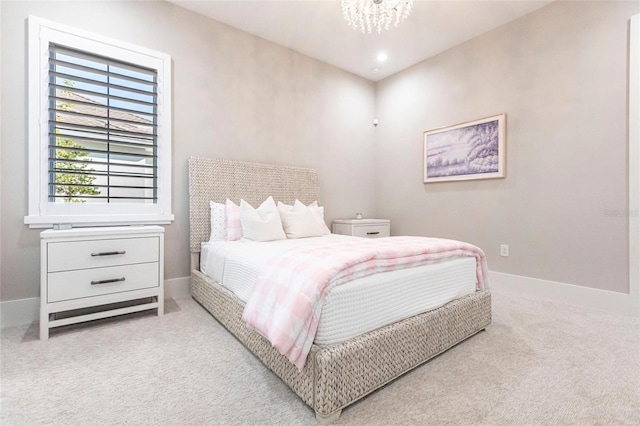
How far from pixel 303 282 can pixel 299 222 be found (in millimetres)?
1647

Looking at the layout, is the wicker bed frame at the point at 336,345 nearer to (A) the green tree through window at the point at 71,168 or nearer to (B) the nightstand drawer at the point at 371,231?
(A) the green tree through window at the point at 71,168

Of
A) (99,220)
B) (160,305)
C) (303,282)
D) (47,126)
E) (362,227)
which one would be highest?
(47,126)

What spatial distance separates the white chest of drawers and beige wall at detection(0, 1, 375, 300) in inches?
20.7

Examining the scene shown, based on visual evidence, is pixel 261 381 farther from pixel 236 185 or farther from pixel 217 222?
pixel 236 185

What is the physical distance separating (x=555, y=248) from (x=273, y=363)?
2.86 meters

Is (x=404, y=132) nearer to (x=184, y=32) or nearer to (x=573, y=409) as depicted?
(x=184, y=32)

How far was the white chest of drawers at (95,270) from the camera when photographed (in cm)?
195

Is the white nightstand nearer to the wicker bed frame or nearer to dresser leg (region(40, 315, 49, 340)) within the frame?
the wicker bed frame

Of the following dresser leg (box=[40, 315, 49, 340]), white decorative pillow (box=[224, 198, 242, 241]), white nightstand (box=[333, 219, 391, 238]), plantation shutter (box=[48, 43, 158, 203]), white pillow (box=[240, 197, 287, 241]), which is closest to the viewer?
dresser leg (box=[40, 315, 49, 340])

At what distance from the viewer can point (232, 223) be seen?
2795 millimetres

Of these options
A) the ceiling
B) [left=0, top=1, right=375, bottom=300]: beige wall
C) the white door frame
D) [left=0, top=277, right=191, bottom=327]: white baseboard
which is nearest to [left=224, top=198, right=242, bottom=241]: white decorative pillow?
[left=0, top=1, right=375, bottom=300]: beige wall

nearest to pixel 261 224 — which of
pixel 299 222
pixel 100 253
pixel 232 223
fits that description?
pixel 232 223

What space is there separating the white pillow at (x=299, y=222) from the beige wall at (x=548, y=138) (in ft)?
5.60

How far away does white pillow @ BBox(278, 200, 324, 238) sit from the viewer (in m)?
2.91
